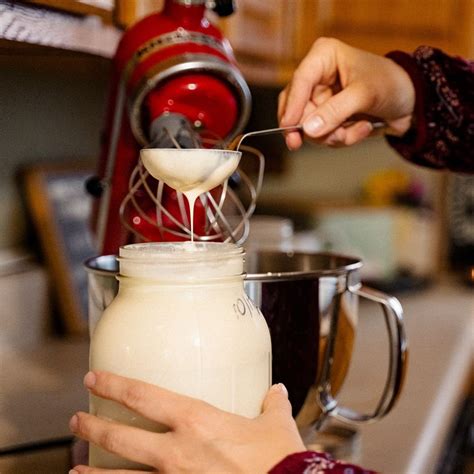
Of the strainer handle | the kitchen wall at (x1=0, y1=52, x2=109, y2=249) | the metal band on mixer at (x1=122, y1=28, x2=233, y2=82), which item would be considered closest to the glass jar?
the strainer handle

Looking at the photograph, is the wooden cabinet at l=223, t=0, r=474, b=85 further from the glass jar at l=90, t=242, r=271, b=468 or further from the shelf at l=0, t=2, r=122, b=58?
the glass jar at l=90, t=242, r=271, b=468

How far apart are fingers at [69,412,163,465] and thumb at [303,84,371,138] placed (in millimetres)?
367

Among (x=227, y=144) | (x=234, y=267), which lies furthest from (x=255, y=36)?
(x=234, y=267)

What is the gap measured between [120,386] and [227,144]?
1.26ft

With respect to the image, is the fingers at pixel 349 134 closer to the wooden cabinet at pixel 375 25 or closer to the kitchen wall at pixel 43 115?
the kitchen wall at pixel 43 115

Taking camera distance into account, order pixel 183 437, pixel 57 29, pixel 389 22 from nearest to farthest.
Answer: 1. pixel 183 437
2. pixel 57 29
3. pixel 389 22

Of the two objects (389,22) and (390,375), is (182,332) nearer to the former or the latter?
(390,375)

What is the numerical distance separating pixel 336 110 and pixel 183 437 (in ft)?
1.34

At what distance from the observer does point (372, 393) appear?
1.17 metres

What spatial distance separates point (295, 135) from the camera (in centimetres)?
84

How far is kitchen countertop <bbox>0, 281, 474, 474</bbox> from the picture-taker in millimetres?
914

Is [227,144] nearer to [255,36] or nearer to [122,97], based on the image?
[122,97]

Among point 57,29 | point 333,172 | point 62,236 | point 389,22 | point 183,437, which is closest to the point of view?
point 183,437

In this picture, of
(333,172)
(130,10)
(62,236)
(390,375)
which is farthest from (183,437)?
(333,172)
